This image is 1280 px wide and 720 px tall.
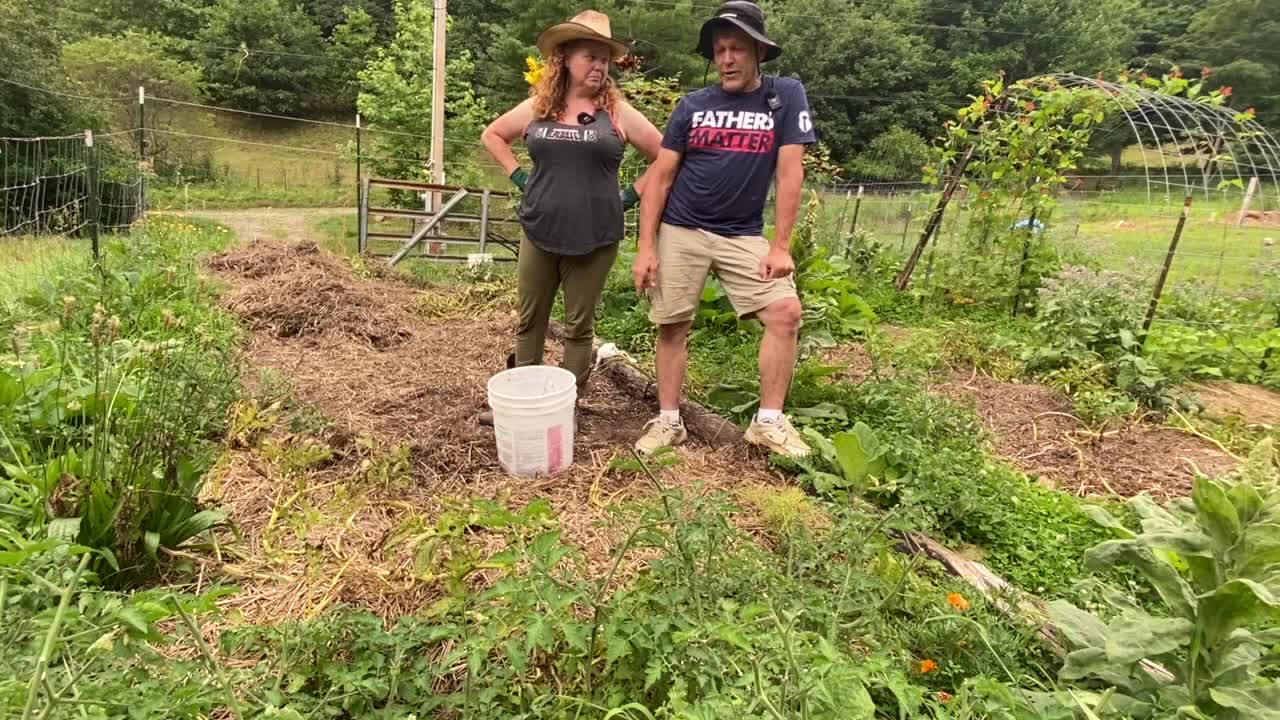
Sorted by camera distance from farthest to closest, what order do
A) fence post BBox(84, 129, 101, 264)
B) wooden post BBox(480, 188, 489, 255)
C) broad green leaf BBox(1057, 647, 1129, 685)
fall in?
wooden post BBox(480, 188, 489, 255), fence post BBox(84, 129, 101, 264), broad green leaf BBox(1057, 647, 1129, 685)

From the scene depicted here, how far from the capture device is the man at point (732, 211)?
2.71 m

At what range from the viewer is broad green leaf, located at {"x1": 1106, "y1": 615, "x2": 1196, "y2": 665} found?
145 cm

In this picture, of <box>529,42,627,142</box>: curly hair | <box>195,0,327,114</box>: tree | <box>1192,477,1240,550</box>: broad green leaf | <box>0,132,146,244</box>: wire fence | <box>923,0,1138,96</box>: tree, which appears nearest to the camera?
<box>1192,477,1240,550</box>: broad green leaf

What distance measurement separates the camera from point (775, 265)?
2.78 m

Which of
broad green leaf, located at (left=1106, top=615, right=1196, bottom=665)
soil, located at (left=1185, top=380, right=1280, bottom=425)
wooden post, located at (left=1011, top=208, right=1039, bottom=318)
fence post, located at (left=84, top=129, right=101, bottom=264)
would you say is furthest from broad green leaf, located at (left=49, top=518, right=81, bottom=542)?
wooden post, located at (left=1011, top=208, right=1039, bottom=318)

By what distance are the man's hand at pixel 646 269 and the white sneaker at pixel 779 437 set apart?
0.74m

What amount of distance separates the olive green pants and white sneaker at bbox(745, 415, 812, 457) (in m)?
0.85

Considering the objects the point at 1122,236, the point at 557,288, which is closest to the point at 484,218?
the point at 557,288

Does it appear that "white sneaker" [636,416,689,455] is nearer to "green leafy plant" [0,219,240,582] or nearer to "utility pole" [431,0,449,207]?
"green leafy plant" [0,219,240,582]

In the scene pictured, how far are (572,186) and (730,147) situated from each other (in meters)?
0.65

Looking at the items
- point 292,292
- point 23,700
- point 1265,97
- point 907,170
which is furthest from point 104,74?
point 1265,97

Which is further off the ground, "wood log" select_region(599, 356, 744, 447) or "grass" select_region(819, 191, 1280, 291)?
"grass" select_region(819, 191, 1280, 291)

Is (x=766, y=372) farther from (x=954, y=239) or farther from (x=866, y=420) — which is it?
(x=954, y=239)

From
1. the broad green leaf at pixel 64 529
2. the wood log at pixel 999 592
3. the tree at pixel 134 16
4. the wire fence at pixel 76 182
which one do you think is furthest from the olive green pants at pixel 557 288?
the tree at pixel 134 16
